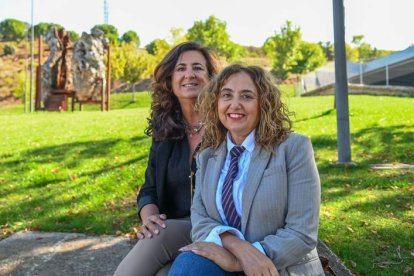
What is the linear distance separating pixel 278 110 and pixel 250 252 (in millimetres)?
730

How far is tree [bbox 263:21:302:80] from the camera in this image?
1855 inches

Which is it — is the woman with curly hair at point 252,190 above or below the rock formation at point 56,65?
below

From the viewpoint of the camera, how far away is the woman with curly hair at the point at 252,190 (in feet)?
6.66

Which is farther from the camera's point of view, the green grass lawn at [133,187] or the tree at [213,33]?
the tree at [213,33]

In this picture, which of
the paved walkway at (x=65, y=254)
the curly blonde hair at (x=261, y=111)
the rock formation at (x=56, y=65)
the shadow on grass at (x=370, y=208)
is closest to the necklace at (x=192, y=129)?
the curly blonde hair at (x=261, y=111)

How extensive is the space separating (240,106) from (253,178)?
384 mm

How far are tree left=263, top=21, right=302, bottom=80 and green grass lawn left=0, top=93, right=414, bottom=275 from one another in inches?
1508

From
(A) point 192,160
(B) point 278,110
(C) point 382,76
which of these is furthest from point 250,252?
(C) point 382,76

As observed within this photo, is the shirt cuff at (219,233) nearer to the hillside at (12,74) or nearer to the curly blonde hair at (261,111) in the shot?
the curly blonde hair at (261,111)

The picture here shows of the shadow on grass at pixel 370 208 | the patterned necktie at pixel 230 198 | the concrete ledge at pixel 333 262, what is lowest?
the concrete ledge at pixel 333 262

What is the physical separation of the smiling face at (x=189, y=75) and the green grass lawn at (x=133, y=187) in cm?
64

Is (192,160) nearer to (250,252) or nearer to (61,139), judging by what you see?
(250,252)

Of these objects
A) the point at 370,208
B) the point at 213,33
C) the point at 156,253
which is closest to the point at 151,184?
the point at 156,253

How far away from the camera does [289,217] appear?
6.87 feet
